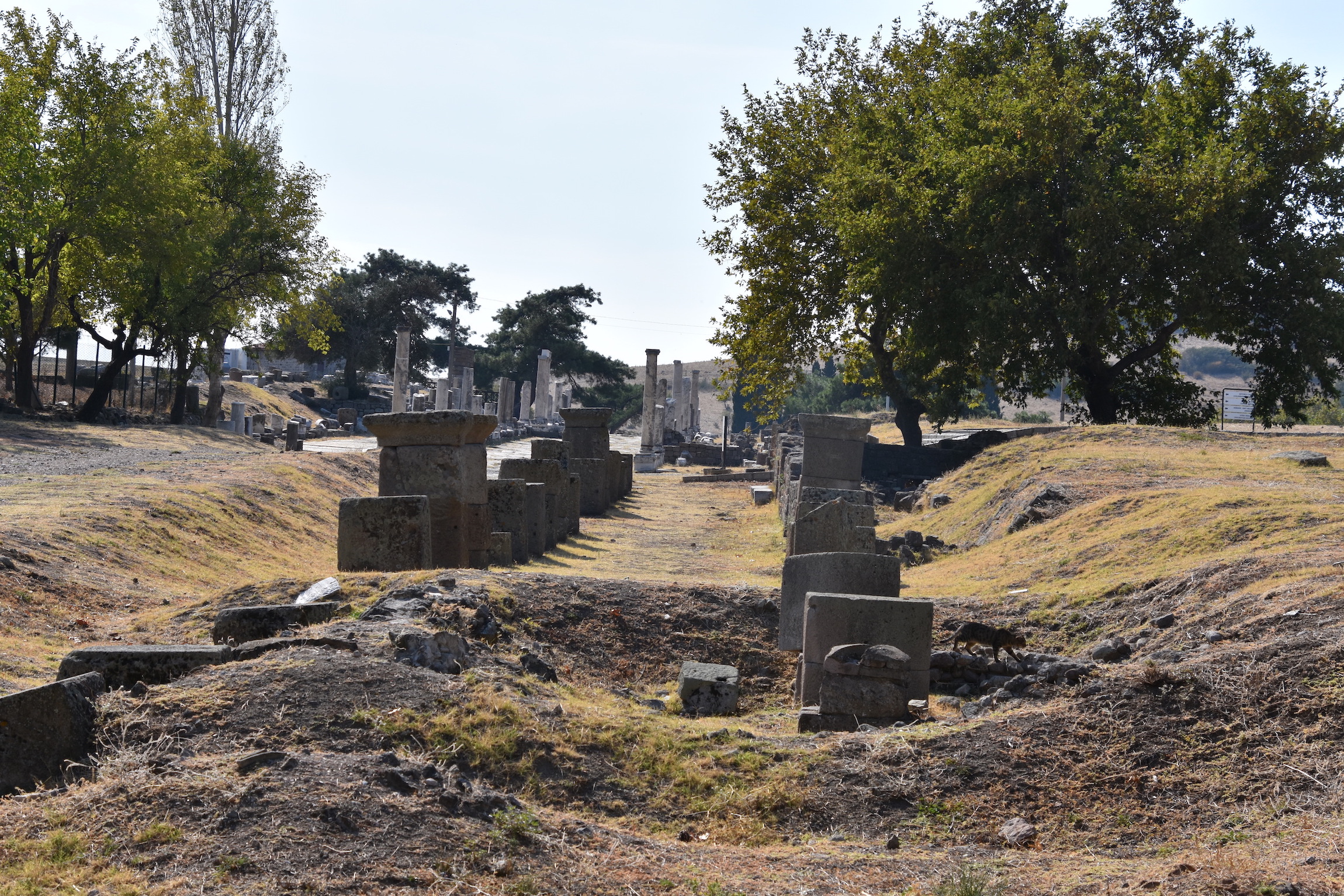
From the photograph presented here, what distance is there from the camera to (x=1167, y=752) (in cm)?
602

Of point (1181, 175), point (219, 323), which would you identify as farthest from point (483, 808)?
point (219, 323)

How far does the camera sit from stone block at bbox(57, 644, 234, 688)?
6191mm

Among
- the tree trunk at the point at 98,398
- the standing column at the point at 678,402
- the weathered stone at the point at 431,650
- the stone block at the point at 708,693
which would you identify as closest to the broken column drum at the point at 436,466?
the stone block at the point at 708,693

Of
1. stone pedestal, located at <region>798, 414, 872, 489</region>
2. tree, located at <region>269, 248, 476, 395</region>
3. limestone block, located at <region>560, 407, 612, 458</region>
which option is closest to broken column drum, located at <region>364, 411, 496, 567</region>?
stone pedestal, located at <region>798, 414, 872, 489</region>

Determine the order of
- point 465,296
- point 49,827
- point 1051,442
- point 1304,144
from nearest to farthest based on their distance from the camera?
point 49,827 → point 1051,442 → point 1304,144 → point 465,296

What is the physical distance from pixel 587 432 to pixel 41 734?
21012 millimetres

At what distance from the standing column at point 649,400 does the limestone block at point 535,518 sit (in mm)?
26407

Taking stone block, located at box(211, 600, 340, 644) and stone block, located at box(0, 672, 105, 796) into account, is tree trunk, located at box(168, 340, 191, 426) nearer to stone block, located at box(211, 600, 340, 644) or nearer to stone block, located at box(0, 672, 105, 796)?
stone block, located at box(211, 600, 340, 644)

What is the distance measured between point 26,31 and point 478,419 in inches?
878

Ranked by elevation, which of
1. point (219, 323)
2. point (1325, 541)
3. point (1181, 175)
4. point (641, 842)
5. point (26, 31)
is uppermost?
point (26, 31)

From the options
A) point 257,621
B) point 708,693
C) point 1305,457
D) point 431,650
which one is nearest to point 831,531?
point 708,693

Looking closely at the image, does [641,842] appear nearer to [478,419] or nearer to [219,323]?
[478,419]

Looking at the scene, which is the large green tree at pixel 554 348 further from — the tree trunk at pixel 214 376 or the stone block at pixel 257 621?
the stone block at pixel 257 621

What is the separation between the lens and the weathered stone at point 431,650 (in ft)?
22.2
